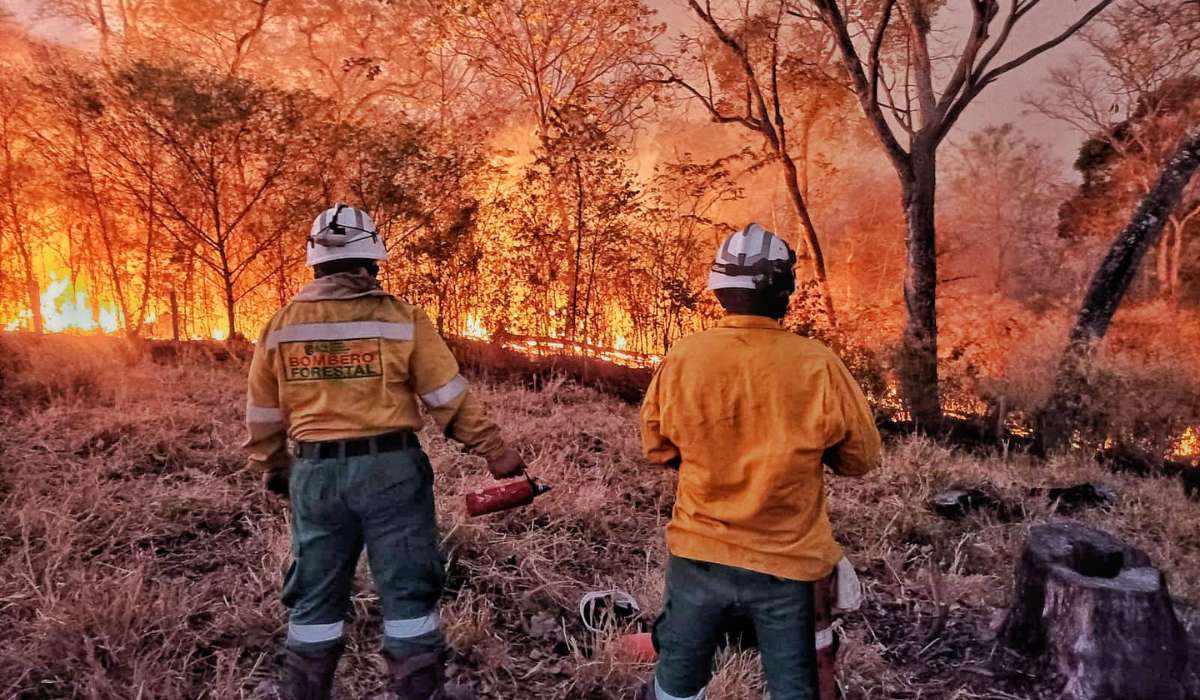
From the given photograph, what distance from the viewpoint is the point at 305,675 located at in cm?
212

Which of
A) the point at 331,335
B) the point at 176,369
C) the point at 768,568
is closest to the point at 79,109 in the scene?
the point at 176,369

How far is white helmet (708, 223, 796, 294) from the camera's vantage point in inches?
67.7

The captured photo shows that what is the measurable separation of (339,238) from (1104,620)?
304 centimetres

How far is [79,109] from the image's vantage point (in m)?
7.93

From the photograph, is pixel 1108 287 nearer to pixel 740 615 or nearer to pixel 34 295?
pixel 740 615

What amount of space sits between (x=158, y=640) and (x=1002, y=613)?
3.63 metres

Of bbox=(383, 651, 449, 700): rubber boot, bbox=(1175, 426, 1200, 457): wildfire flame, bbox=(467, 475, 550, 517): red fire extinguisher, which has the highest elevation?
bbox=(467, 475, 550, 517): red fire extinguisher

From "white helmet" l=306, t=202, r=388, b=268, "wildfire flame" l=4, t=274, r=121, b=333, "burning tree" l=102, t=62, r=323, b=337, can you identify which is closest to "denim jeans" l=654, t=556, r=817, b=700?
"white helmet" l=306, t=202, r=388, b=268

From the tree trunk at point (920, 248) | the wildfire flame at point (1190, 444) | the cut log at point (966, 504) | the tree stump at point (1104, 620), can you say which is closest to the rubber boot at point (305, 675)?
the tree stump at point (1104, 620)

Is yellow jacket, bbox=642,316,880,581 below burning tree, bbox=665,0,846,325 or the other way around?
below

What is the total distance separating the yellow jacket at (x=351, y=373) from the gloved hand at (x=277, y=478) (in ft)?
0.33

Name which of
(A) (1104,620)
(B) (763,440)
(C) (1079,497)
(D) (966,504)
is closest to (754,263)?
(B) (763,440)

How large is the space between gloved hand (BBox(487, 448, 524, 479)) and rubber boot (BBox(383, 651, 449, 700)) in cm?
59

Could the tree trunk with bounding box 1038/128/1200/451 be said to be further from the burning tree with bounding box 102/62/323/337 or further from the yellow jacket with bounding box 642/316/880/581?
the burning tree with bounding box 102/62/323/337
